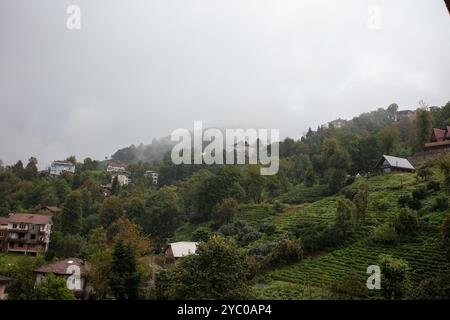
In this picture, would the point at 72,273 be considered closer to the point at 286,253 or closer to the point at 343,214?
the point at 286,253

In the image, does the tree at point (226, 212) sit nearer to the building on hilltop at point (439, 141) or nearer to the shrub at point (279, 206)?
the shrub at point (279, 206)

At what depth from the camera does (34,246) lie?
51.9 meters

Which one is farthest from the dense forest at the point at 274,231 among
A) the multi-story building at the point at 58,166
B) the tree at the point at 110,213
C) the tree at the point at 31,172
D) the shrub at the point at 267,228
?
the multi-story building at the point at 58,166

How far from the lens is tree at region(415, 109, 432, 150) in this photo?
64250mm

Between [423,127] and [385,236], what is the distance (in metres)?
37.3

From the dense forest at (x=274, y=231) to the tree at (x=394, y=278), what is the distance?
78 millimetres

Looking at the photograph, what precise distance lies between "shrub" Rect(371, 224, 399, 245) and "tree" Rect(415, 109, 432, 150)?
34.6 m

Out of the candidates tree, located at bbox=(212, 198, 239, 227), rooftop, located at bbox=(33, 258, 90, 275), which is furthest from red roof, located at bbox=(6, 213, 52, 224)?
tree, located at bbox=(212, 198, 239, 227)

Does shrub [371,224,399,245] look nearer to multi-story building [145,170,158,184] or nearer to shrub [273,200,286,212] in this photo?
shrub [273,200,286,212]

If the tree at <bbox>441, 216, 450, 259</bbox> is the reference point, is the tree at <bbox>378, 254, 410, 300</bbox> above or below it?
below

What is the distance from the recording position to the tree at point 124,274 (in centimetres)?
2766
